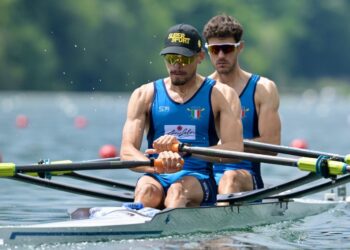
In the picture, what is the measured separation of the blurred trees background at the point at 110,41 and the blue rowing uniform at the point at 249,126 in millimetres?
48448

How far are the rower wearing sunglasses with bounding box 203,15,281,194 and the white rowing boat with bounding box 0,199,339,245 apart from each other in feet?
2.55

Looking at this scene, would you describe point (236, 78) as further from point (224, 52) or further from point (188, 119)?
point (188, 119)

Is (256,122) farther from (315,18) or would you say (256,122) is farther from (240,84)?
(315,18)

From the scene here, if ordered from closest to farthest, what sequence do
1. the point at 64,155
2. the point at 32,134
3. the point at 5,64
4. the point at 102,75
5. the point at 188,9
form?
the point at 64,155 → the point at 32,134 → the point at 5,64 → the point at 102,75 → the point at 188,9

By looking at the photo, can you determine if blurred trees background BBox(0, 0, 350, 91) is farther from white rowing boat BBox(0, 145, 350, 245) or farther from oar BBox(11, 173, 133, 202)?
white rowing boat BBox(0, 145, 350, 245)

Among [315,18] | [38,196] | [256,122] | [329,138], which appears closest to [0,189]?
[38,196]

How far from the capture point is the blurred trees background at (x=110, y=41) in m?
78.4

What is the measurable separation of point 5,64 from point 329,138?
43706 mm

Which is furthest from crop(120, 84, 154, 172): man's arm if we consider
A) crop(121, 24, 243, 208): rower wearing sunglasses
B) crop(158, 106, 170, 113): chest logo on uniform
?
crop(158, 106, 170, 113): chest logo on uniform

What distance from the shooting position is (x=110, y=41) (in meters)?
84.9

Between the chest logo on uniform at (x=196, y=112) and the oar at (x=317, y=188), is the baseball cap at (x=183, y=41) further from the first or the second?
the oar at (x=317, y=188)

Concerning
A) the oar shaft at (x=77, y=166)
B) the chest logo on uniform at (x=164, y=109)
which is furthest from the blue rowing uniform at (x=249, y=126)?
the oar shaft at (x=77, y=166)

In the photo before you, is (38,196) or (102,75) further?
(102,75)

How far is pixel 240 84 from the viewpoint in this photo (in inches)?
484
